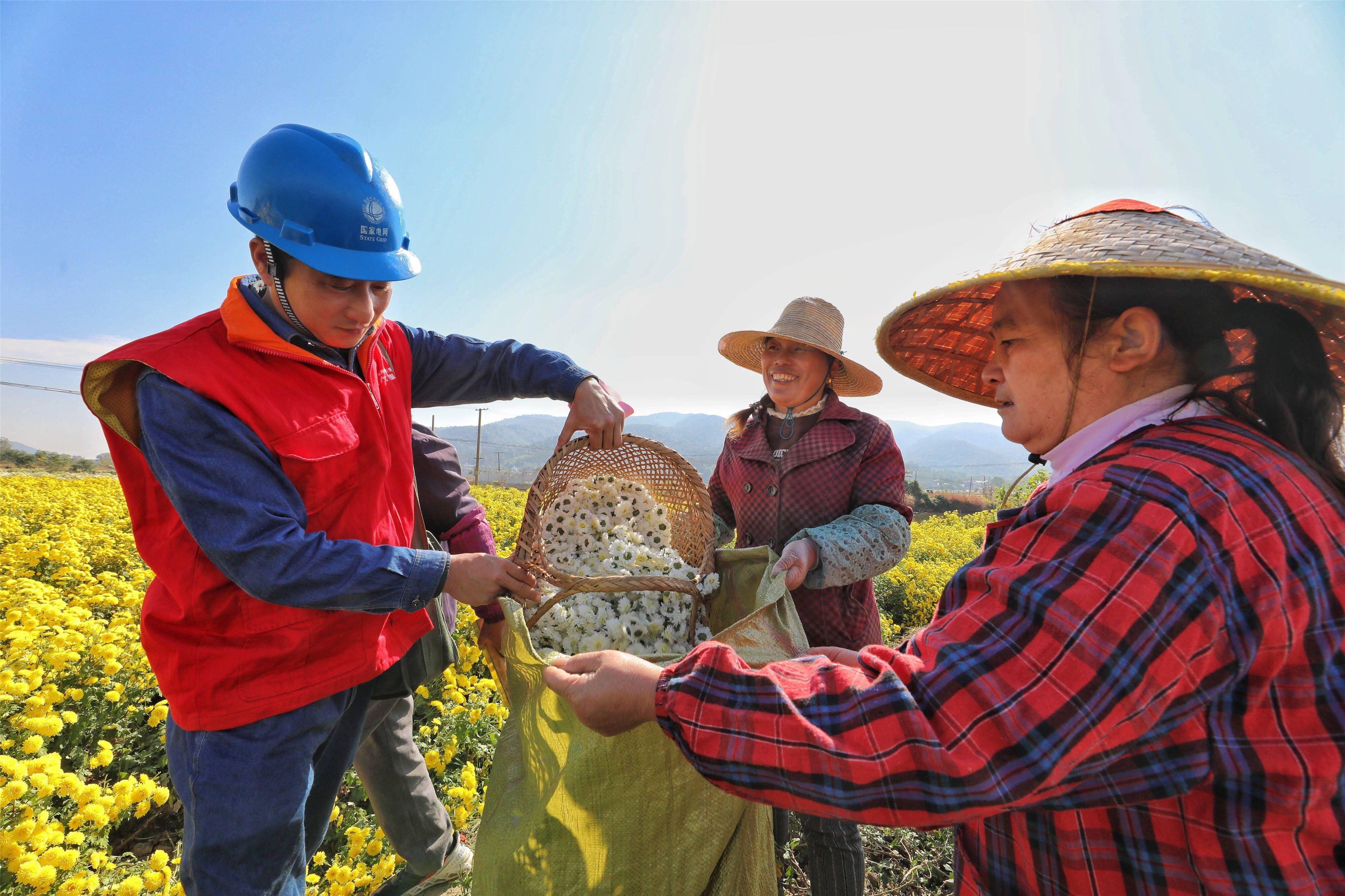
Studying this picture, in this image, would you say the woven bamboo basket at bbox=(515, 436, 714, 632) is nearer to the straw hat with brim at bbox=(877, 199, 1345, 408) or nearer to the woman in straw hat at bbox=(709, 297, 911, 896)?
the woman in straw hat at bbox=(709, 297, 911, 896)

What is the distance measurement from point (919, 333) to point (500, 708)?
2820 mm

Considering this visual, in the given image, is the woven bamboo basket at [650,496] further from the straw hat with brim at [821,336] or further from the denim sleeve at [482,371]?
the straw hat with brim at [821,336]

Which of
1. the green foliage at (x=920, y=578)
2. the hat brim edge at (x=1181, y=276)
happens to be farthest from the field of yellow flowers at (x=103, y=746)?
the green foliage at (x=920, y=578)

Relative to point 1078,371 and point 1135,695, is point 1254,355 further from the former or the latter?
point 1135,695

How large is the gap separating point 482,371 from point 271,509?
952mm

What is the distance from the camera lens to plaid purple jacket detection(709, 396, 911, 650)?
7.61 ft

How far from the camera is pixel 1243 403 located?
3.16ft

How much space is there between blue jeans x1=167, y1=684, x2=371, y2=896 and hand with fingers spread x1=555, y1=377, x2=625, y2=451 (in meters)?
1.06

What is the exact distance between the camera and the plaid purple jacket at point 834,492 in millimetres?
2320

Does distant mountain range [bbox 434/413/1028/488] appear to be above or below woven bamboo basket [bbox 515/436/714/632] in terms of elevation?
below

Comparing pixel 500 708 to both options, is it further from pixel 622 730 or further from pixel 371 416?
pixel 622 730

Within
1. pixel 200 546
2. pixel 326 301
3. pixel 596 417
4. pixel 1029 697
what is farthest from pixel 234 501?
pixel 1029 697

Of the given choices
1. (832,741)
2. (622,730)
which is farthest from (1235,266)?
(622,730)

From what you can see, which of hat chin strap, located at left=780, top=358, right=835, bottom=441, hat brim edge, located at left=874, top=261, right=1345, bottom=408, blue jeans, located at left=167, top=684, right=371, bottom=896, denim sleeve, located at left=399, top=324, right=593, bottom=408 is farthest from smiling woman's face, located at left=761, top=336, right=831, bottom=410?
blue jeans, located at left=167, top=684, right=371, bottom=896
